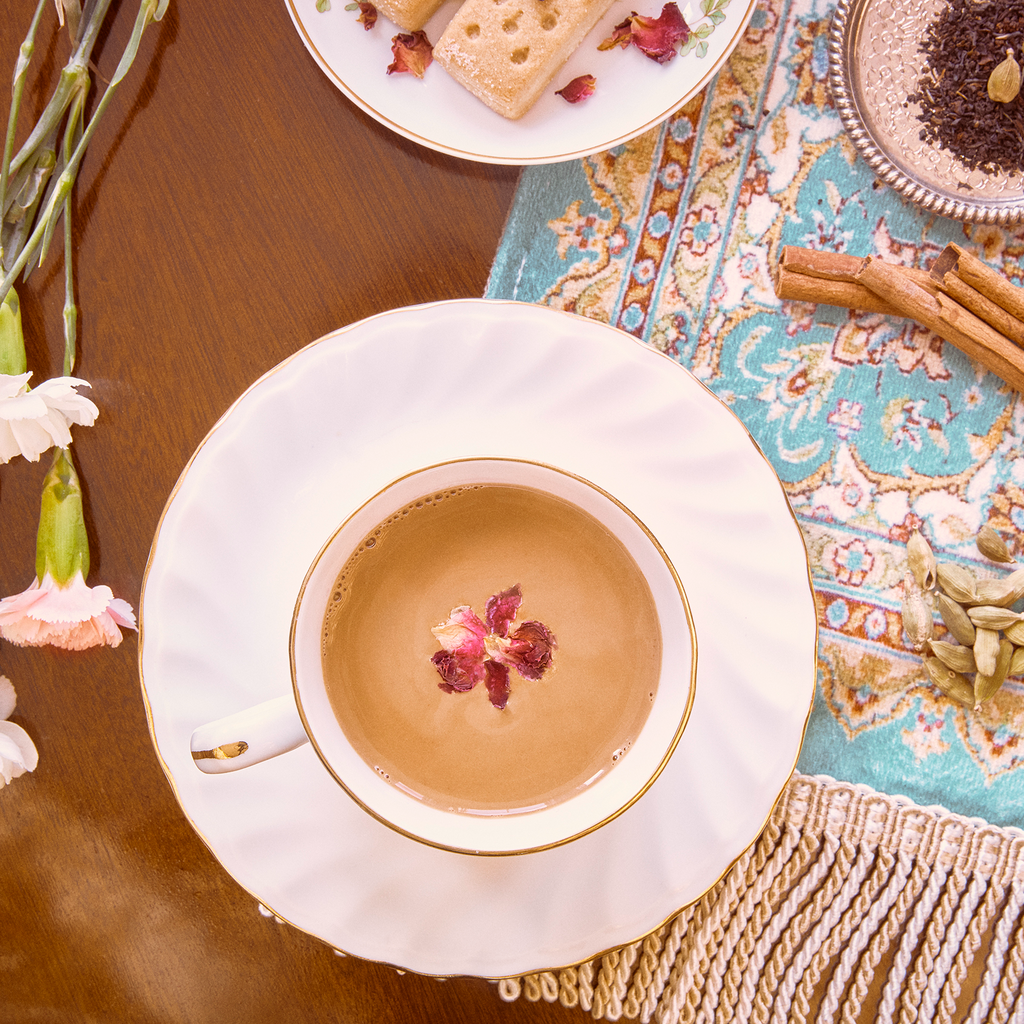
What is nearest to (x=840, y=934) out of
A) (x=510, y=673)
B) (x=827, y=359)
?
(x=510, y=673)

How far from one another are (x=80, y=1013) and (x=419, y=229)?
1086 mm

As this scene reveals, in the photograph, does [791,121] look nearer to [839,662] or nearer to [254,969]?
[839,662]

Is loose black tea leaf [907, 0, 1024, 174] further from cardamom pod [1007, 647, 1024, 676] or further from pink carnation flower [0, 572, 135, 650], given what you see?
pink carnation flower [0, 572, 135, 650]

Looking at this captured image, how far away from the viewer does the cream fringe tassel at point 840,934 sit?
1018 millimetres

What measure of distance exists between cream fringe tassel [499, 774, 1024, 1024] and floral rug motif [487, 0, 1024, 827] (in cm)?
5

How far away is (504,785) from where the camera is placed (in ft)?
2.94

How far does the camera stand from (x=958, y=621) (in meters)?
1.01

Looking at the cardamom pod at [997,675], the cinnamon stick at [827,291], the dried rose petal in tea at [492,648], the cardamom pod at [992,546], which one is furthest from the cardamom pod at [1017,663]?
the dried rose petal in tea at [492,648]

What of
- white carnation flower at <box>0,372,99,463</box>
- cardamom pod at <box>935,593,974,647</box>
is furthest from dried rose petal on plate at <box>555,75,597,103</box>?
cardamom pod at <box>935,593,974,647</box>

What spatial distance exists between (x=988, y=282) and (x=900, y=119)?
232 millimetres

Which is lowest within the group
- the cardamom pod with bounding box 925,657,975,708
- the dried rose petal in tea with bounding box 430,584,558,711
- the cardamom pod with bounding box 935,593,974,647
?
the dried rose petal in tea with bounding box 430,584,558,711

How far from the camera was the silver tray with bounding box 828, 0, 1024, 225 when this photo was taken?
1001 mm

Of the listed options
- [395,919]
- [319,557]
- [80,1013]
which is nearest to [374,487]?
[319,557]

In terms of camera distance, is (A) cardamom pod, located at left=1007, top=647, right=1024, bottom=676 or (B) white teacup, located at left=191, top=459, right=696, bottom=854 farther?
(A) cardamom pod, located at left=1007, top=647, right=1024, bottom=676
